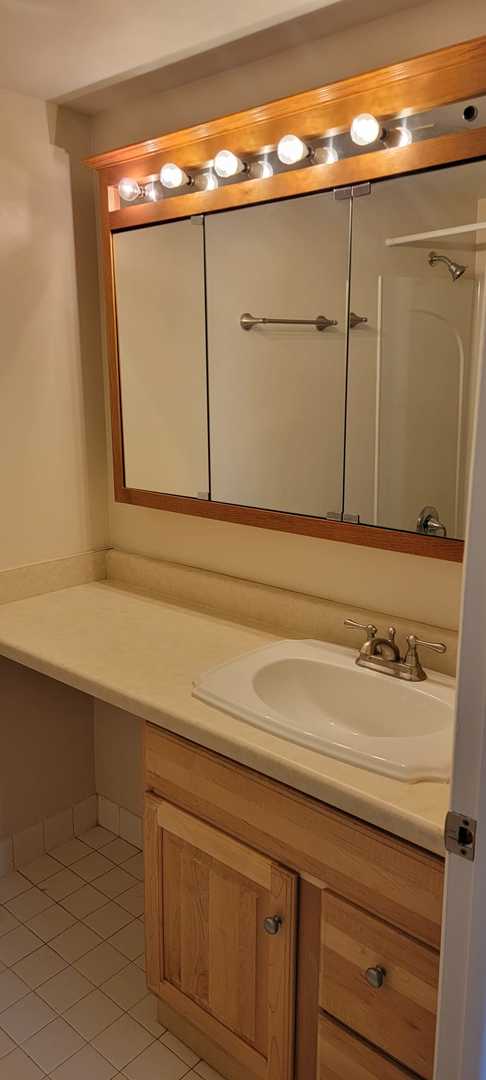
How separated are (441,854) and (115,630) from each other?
3.44ft

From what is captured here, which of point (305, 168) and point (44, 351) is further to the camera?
point (44, 351)

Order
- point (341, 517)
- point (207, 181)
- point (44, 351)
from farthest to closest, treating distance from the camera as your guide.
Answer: point (44, 351) → point (207, 181) → point (341, 517)

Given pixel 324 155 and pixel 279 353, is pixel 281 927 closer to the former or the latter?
pixel 279 353

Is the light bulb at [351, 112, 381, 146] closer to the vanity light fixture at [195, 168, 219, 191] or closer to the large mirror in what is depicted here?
the large mirror

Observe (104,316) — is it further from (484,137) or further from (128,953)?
(128,953)

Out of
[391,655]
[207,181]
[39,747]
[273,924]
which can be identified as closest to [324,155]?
[207,181]

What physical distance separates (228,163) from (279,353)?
430 mm

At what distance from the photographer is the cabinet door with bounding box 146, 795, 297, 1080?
1357 mm

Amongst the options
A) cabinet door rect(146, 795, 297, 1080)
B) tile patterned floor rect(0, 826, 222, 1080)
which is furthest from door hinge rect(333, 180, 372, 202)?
tile patterned floor rect(0, 826, 222, 1080)

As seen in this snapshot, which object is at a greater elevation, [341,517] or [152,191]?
[152,191]

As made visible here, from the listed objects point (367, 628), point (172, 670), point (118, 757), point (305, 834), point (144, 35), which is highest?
point (144, 35)

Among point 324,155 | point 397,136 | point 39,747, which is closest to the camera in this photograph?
point 397,136

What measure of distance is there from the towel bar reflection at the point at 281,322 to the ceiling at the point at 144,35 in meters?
0.57

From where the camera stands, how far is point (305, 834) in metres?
1.27
